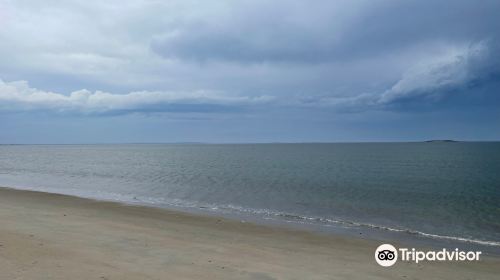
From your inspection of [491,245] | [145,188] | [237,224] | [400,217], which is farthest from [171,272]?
[145,188]

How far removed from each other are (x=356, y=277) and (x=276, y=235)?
7.25 m

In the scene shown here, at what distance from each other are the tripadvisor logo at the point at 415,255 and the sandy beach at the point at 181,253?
444mm

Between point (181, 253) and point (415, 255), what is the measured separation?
899cm

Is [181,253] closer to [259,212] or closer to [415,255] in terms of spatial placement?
[415,255]

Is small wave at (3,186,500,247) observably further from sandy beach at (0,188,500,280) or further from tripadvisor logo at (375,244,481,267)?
sandy beach at (0,188,500,280)

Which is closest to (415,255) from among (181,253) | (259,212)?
(181,253)

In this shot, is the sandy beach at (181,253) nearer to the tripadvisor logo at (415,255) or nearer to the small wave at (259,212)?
the tripadvisor logo at (415,255)

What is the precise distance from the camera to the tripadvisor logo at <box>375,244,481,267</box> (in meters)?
13.1

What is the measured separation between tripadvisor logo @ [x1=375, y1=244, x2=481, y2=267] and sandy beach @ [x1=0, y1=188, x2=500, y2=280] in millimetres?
444

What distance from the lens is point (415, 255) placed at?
14.2m

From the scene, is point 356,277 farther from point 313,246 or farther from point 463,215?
point 463,215

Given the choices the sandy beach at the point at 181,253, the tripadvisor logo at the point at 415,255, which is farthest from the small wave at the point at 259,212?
the sandy beach at the point at 181,253

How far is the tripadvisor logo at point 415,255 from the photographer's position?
1308 cm

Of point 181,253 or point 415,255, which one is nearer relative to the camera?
Answer: point 181,253
